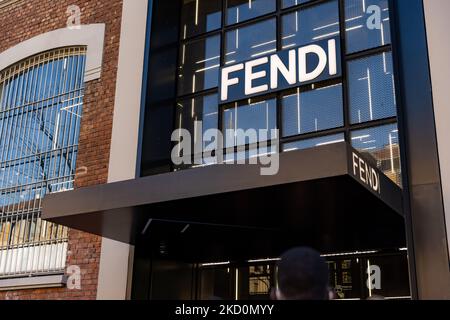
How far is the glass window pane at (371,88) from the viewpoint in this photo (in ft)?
24.7

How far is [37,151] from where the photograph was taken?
10.5 metres

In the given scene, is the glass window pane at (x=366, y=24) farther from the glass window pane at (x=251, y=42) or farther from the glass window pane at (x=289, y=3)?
the glass window pane at (x=251, y=42)

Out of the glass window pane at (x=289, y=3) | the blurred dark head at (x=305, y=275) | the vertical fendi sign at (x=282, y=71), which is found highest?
the glass window pane at (x=289, y=3)

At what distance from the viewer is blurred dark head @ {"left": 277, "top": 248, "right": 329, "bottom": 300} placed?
2.03 meters

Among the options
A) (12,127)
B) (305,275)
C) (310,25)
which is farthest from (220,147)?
(305,275)

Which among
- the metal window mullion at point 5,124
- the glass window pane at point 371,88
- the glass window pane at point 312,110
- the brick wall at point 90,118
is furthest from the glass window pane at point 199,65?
the metal window mullion at point 5,124

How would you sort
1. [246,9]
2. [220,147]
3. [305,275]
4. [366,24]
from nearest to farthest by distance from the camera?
[305,275], [366,24], [220,147], [246,9]

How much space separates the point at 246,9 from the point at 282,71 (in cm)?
150

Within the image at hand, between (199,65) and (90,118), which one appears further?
(90,118)

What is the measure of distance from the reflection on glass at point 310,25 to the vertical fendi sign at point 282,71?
21 centimetres

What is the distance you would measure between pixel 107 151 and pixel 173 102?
129cm

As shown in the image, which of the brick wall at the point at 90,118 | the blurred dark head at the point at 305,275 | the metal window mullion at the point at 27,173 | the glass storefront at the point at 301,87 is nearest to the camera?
the blurred dark head at the point at 305,275

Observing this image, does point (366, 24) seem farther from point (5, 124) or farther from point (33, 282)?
point (5, 124)

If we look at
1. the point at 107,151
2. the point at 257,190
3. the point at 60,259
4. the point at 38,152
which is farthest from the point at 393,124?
the point at 38,152
